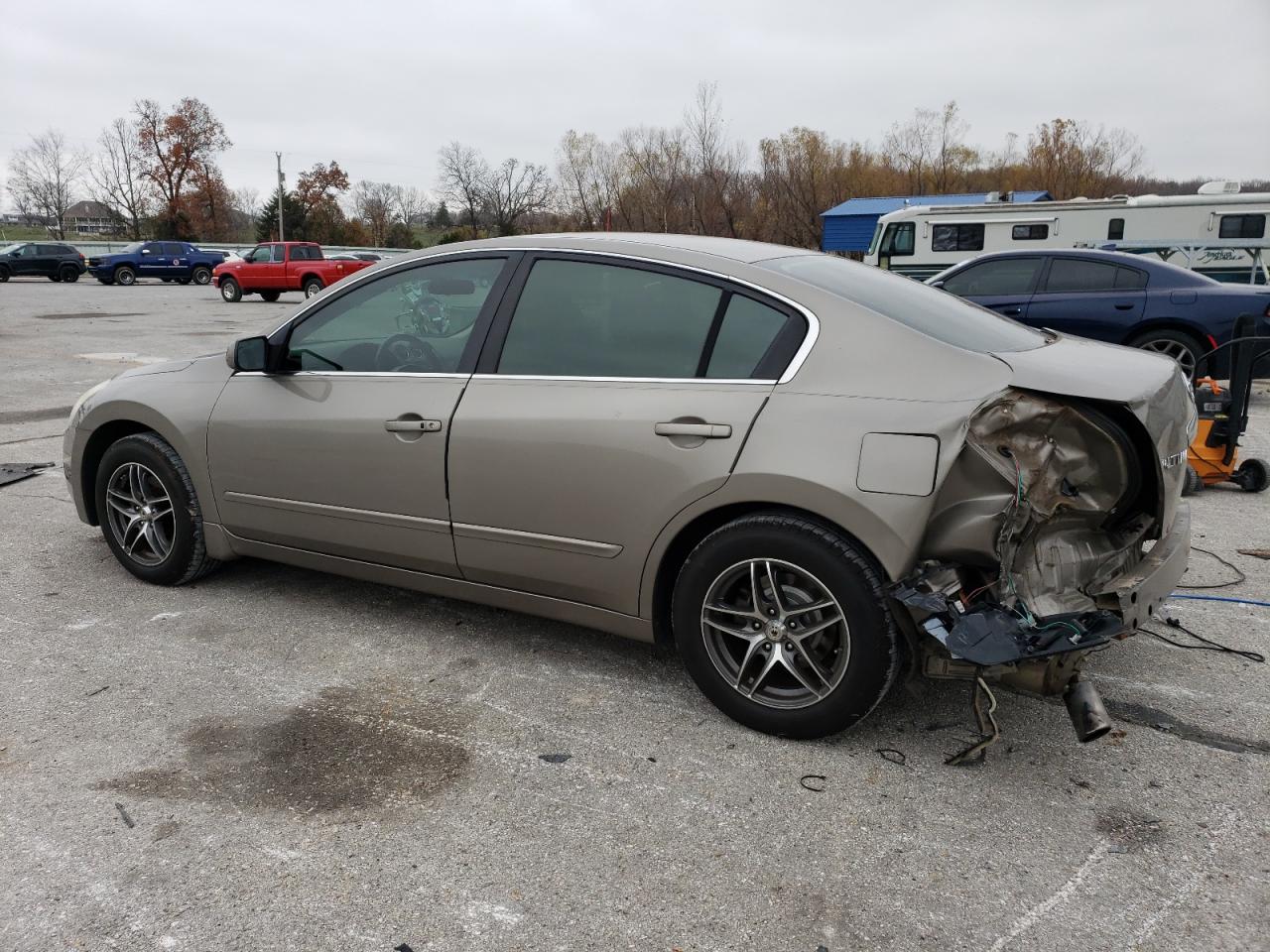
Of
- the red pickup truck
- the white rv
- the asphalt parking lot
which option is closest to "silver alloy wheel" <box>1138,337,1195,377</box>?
the white rv

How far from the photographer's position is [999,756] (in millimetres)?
3055

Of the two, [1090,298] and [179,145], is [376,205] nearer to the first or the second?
[179,145]

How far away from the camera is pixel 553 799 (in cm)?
281

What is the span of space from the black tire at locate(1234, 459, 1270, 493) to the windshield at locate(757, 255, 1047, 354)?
3640mm

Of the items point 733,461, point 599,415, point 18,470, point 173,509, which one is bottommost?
point 18,470

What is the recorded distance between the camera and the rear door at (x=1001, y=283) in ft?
33.8

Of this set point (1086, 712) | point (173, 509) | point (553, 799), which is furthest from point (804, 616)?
point (173, 509)

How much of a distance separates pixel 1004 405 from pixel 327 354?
8.80 feet

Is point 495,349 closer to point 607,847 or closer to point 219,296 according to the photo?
point 607,847

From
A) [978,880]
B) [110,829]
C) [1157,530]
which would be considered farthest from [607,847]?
[1157,530]

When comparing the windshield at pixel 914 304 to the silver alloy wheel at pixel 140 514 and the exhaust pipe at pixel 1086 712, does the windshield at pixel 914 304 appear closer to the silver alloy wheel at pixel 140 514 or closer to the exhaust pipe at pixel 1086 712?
the exhaust pipe at pixel 1086 712

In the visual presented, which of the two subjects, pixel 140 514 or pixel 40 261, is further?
pixel 40 261

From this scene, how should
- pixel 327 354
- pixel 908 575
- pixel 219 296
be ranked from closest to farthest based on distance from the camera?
1. pixel 908 575
2. pixel 327 354
3. pixel 219 296

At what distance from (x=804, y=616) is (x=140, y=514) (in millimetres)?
3213
